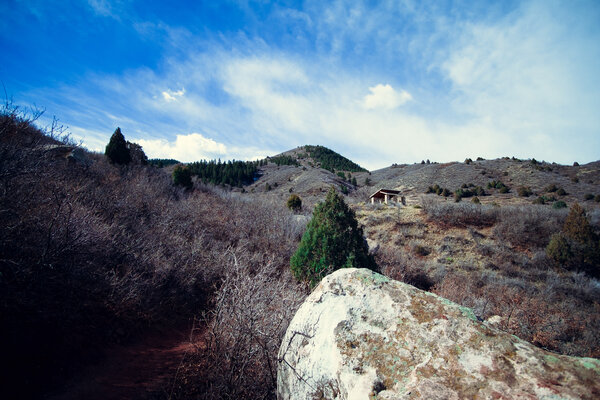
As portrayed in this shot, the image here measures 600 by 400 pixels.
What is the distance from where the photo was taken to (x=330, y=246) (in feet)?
18.4

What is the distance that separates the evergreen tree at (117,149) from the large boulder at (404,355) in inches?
641

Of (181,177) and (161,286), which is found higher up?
(181,177)

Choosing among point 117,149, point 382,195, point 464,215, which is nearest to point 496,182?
point 382,195

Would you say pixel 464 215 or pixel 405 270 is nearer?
pixel 405 270

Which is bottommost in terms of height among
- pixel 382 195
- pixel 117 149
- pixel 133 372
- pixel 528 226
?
pixel 133 372

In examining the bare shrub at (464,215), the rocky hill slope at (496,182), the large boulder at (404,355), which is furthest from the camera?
the rocky hill slope at (496,182)

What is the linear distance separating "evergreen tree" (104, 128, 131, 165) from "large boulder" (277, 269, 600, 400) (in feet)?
53.5

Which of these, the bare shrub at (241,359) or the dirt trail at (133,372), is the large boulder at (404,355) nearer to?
the bare shrub at (241,359)

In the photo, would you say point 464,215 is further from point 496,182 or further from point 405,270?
point 496,182

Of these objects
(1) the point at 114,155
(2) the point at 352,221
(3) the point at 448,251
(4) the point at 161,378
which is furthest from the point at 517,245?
(1) the point at 114,155

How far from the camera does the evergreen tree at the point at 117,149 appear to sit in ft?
46.2

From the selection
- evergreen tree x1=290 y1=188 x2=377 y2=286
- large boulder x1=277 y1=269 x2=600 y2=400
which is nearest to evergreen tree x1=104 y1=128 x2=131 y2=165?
evergreen tree x1=290 y1=188 x2=377 y2=286

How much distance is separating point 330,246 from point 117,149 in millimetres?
14755

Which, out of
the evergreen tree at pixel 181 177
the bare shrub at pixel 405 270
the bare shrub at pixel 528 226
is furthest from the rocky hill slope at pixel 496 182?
the bare shrub at pixel 405 270
